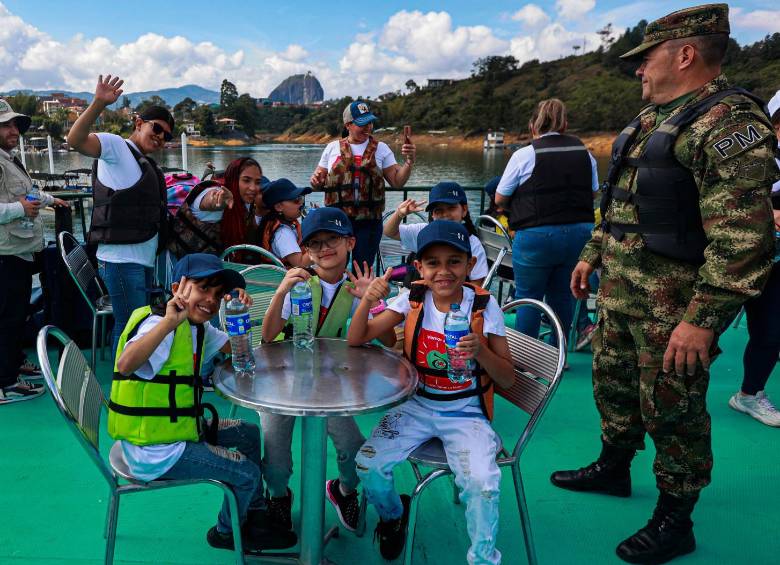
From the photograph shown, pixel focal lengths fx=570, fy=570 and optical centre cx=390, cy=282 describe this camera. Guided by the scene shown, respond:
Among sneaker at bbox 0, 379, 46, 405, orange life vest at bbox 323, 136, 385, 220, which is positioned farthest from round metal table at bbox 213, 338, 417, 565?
orange life vest at bbox 323, 136, 385, 220

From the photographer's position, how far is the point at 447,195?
316cm

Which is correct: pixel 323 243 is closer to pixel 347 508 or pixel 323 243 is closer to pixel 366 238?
pixel 347 508

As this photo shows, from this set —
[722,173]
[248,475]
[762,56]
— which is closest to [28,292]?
[248,475]

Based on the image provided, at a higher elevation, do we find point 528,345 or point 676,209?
point 676,209

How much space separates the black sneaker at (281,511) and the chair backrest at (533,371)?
2.70 ft

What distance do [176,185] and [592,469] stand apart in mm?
2744

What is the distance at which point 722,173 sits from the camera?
61.9 inches

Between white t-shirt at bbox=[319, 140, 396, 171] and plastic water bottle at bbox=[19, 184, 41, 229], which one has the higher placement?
white t-shirt at bbox=[319, 140, 396, 171]

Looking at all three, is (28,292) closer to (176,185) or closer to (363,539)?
(176,185)

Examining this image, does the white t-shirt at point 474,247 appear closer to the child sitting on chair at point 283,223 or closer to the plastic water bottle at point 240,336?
the child sitting on chair at point 283,223

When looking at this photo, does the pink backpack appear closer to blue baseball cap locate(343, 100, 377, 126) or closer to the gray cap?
the gray cap

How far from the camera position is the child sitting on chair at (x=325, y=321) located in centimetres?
192

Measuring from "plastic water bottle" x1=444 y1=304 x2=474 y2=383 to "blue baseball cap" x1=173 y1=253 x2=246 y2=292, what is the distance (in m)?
0.67

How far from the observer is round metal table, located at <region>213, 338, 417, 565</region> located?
147 cm
